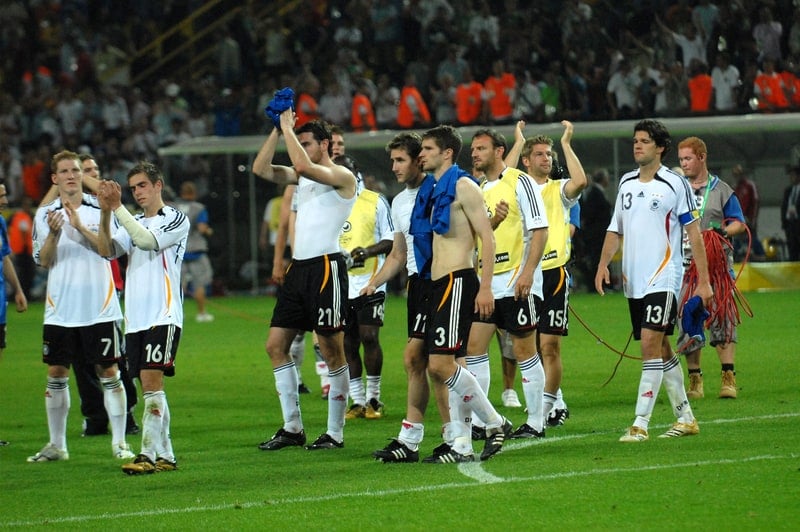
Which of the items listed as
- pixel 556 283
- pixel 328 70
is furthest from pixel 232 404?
pixel 328 70

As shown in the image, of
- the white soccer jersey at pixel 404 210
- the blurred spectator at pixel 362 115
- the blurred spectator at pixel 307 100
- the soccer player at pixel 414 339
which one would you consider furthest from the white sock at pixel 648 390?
the blurred spectator at pixel 307 100

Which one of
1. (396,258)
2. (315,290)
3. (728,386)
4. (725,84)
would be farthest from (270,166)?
(725,84)

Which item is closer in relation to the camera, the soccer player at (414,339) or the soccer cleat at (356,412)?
the soccer player at (414,339)

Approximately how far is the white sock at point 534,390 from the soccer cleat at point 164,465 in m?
2.63

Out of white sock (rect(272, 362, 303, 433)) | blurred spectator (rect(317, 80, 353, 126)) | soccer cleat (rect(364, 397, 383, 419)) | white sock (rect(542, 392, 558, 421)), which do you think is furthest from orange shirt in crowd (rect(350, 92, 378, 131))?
white sock (rect(272, 362, 303, 433))

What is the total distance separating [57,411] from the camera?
35.1ft

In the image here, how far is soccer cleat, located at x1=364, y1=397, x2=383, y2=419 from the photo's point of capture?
12406 mm

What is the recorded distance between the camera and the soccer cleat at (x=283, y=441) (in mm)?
10602

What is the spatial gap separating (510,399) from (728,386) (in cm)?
194

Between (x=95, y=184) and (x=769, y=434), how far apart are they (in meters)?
5.48

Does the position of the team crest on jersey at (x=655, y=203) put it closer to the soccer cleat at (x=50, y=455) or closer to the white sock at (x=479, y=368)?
the white sock at (x=479, y=368)

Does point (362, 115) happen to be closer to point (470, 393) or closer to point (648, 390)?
point (648, 390)

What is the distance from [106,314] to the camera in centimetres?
1084

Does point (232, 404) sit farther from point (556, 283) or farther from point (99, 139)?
point (99, 139)
